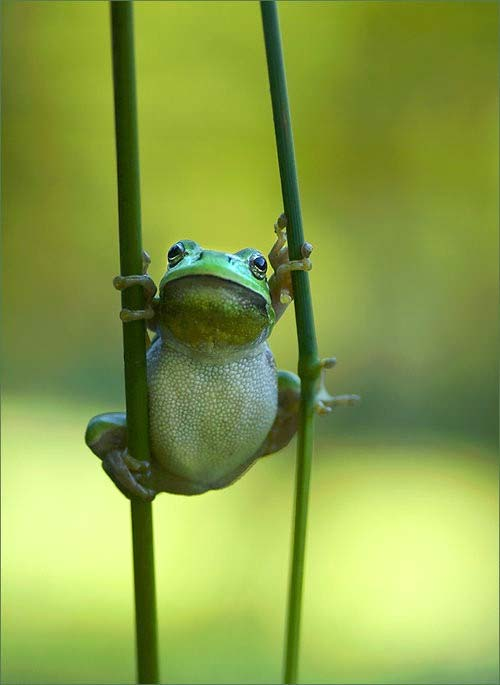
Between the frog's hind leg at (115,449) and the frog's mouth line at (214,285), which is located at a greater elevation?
the frog's mouth line at (214,285)

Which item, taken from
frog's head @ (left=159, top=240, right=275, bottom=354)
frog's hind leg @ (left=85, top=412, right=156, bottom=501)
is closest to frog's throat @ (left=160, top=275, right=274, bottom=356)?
frog's head @ (left=159, top=240, right=275, bottom=354)

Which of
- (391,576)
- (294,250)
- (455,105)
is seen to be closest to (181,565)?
(391,576)

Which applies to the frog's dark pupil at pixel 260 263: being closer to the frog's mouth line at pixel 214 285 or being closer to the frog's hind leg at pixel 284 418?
the frog's mouth line at pixel 214 285

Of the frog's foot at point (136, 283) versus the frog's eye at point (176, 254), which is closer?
the frog's foot at point (136, 283)

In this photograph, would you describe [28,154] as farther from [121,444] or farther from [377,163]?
[121,444]

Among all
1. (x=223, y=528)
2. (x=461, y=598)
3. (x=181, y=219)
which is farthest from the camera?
(x=181, y=219)

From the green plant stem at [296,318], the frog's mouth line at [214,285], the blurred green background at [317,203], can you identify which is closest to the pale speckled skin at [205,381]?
the frog's mouth line at [214,285]

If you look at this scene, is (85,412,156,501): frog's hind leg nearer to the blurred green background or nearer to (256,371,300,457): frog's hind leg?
(256,371,300,457): frog's hind leg
